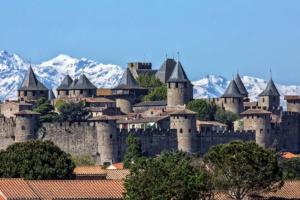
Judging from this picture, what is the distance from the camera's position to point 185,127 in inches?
4476

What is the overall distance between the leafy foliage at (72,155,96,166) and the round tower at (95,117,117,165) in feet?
3.33

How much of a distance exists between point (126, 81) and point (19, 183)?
219ft

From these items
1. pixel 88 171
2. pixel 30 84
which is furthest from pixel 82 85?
pixel 88 171

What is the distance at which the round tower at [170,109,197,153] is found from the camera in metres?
113

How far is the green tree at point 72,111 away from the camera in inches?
4614

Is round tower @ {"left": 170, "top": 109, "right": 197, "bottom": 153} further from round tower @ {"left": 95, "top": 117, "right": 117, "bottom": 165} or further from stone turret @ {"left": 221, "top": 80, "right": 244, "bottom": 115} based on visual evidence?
stone turret @ {"left": 221, "top": 80, "right": 244, "bottom": 115}

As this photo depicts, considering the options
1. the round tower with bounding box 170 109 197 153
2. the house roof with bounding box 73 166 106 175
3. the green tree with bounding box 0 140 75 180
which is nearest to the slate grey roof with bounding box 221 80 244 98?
the round tower with bounding box 170 109 197 153

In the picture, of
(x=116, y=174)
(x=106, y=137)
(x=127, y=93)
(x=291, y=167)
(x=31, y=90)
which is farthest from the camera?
(x=127, y=93)

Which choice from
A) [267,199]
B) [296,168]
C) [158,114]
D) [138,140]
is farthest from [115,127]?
[267,199]

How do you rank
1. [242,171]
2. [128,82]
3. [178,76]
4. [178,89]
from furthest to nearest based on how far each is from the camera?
1. [128,82]
2. [178,76]
3. [178,89]
4. [242,171]

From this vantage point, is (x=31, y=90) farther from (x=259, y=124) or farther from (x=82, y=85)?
(x=259, y=124)

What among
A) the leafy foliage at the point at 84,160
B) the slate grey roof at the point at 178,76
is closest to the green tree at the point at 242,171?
the leafy foliage at the point at 84,160

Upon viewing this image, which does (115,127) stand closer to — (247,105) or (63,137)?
(63,137)

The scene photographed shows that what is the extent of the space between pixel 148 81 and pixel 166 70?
2339mm
